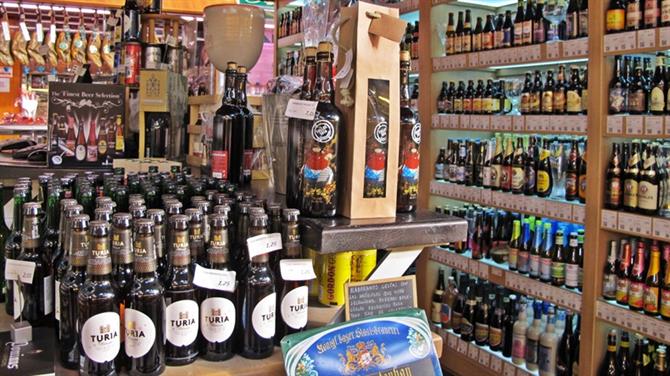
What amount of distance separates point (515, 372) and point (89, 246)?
2.80 m

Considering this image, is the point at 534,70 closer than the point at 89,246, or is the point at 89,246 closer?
the point at 89,246

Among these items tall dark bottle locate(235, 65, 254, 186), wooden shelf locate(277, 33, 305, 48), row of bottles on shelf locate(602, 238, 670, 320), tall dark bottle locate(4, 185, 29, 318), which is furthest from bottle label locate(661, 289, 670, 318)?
wooden shelf locate(277, 33, 305, 48)

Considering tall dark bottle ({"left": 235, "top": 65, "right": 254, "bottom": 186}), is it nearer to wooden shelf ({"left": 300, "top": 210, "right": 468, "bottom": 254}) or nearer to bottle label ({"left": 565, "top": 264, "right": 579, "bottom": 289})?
wooden shelf ({"left": 300, "top": 210, "right": 468, "bottom": 254})

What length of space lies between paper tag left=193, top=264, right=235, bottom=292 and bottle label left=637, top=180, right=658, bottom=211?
2.22m

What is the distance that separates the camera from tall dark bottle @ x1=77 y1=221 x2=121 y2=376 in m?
1.22

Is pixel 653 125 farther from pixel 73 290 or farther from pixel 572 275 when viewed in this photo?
pixel 73 290

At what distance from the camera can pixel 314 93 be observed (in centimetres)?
154

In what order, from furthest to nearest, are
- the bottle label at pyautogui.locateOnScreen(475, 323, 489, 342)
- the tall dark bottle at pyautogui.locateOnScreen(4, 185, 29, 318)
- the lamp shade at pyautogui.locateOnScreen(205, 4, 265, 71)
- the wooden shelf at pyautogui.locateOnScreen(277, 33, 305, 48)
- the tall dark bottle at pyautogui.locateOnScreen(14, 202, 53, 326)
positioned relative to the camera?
the wooden shelf at pyautogui.locateOnScreen(277, 33, 305, 48), the bottle label at pyautogui.locateOnScreen(475, 323, 489, 342), the lamp shade at pyautogui.locateOnScreen(205, 4, 265, 71), the tall dark bottle at pyautogui.locateOnScreen(4, 185, 29, 318), the tall dark bottle at pyautogui.locateOnScreen(14, 202, 53, 326)

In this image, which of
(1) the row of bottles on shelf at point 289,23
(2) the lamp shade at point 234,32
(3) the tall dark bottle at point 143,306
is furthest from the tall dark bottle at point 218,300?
(1) the row of bottles on shelf at point 289,23

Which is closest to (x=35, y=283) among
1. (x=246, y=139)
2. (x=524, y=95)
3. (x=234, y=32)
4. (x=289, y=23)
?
(x=246, y=139)

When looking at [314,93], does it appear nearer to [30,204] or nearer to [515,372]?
[30,204]

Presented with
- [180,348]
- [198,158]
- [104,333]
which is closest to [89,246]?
[104,333]

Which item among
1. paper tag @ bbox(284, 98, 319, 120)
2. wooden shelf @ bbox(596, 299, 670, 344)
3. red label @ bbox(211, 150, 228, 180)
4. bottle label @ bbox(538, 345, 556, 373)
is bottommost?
bottle label @ bbox(538, 345, 556, 373)

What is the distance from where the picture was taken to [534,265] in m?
3.44
